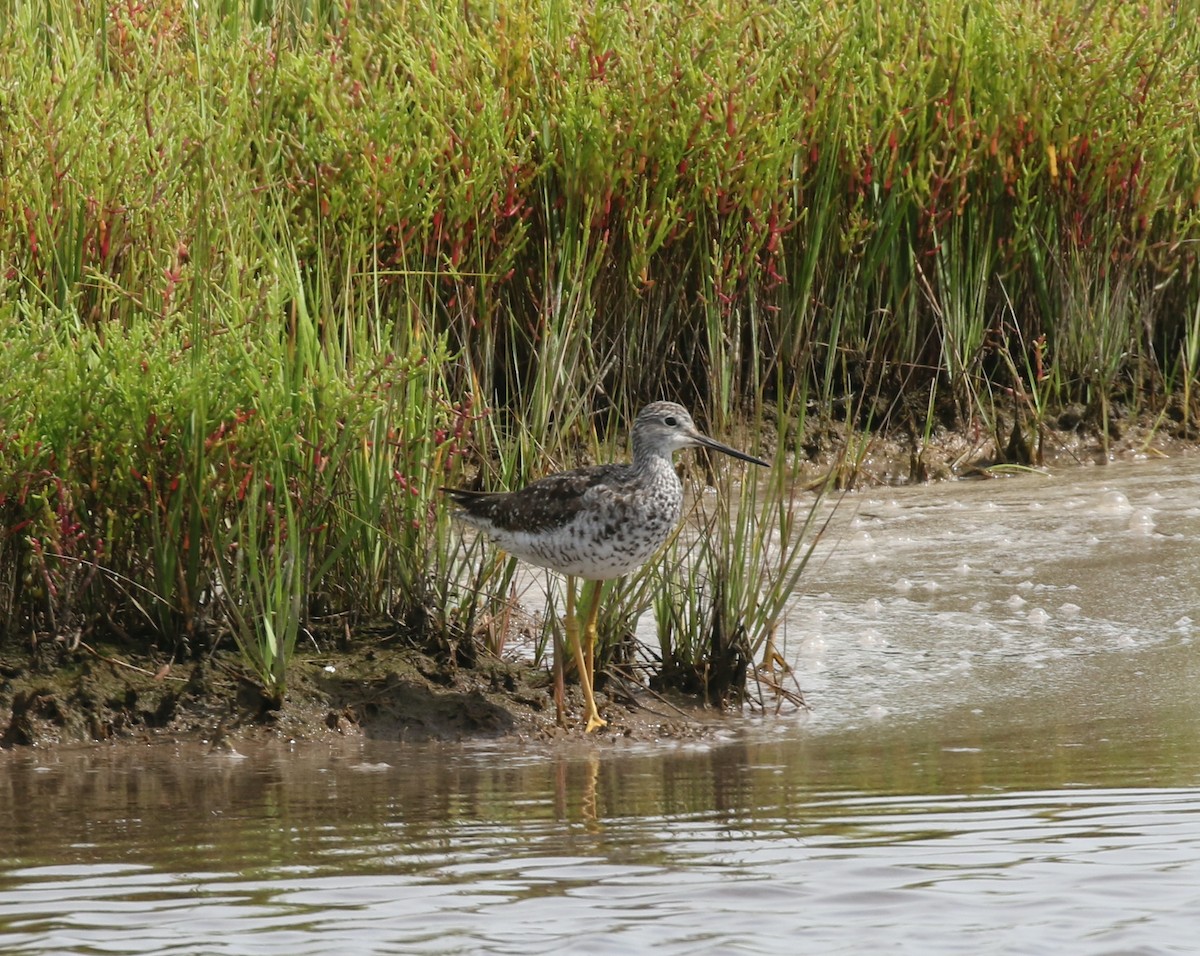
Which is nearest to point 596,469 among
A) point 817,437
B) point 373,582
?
point 373,582

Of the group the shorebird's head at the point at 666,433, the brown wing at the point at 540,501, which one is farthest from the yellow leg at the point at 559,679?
the shorebird's head at the point at 666,433

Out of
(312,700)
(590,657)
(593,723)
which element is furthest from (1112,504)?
(312,700)

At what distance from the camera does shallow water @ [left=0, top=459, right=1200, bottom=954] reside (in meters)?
3.76

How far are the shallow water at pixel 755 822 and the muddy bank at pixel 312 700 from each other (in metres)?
0.13

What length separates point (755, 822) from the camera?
4598 mm

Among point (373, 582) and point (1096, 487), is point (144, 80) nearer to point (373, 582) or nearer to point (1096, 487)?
point (373, 582)

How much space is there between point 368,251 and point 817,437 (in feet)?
8.90

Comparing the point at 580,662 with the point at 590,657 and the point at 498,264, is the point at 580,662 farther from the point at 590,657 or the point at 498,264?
the point at 498,264

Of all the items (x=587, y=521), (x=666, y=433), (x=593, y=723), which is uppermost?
(x=666, y=433)

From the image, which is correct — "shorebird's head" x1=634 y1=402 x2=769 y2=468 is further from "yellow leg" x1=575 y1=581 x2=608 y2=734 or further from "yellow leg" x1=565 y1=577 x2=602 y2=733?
"yellow leg" x1=565 y1=577 x2=602 y2=733

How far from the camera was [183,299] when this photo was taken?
618 centimetres

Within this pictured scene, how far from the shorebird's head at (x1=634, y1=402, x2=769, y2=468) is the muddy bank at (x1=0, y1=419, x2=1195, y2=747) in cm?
81

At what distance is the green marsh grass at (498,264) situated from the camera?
5699 millimetres

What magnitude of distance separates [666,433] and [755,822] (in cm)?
196
